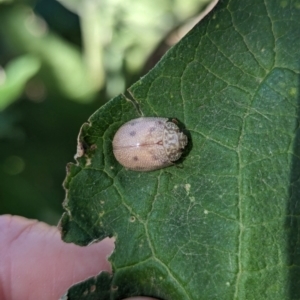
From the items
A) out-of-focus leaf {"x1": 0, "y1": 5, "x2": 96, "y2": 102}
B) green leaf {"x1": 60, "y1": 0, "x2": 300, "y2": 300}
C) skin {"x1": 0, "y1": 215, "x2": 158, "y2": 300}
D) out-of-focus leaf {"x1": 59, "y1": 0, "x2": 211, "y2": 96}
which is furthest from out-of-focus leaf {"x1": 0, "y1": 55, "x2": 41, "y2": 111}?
green leaf {"x1": 60, "y1": 0, "x2": 300, "y2": 300}

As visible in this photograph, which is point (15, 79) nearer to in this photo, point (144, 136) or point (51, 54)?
point (51, 54)

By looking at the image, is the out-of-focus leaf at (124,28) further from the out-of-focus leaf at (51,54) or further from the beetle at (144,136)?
the beetle at (144,136)

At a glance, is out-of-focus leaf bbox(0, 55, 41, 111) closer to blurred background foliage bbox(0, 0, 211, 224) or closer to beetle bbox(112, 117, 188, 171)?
blurred background foliage bbox(0, 0, 211, 224)

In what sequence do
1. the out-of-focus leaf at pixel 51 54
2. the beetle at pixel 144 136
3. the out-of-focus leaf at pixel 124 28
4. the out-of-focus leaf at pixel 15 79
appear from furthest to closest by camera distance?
the out-of-focus leaf at pixel 51 54 < the out-of-focus leaf at pixel 124 28 < the out-of-focus leaf at pixel 15 79 < the beetle at pixel 144 136

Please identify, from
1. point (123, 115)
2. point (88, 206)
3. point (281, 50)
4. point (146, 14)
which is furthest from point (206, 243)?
point (146, 14)

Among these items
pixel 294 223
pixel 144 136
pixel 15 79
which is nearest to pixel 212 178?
pixel 294 223

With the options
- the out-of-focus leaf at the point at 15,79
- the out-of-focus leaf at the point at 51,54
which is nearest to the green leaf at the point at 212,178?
the out-of-focus leaf at the point at 15,79

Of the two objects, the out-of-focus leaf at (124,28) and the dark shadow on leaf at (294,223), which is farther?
the out-of-focus leaf at (124,28)
